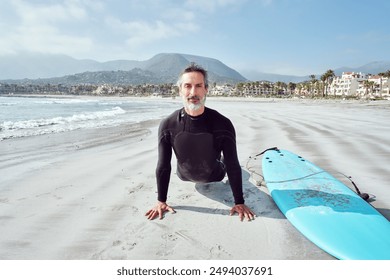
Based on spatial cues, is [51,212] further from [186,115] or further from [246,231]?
[246,231]

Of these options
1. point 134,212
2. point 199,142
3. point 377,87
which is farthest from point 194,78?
point 377,87

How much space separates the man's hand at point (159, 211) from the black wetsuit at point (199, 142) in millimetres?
80

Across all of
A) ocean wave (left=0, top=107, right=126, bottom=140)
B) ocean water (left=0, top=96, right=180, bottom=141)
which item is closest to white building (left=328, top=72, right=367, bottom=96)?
ocean water (left=0, top=96, right=180, bottom=141)

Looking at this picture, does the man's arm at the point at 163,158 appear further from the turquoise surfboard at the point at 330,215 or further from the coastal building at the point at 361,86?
the coastal building at the point at 361,86

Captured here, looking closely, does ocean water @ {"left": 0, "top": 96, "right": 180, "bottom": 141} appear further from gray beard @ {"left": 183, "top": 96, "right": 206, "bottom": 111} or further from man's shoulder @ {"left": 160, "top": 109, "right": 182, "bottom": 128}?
gray beard @ {"left": 183, "top": 96, "right": 206, "bottom": 111}

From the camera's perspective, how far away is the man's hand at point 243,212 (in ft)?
8.90

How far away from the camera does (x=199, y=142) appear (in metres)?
2.77

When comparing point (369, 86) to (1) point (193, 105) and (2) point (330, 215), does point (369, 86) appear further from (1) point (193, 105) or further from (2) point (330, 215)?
(1) point (193, 105)

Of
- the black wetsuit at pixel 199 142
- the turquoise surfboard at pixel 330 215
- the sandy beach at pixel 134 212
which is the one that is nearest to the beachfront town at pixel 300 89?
the sandy beach at pixel 134 212

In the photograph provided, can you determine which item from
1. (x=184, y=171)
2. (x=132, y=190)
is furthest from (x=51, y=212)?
(x=184, y=171)

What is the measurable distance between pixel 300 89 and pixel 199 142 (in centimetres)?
11547
